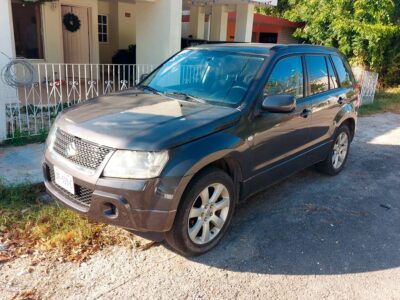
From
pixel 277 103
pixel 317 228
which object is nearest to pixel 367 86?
pixel 317 228

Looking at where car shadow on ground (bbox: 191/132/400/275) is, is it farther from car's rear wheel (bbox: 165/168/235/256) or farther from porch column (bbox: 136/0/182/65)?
porch column (bbox: 136/0/182/65)

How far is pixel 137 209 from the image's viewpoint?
290cm

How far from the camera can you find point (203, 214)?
11.0 ft

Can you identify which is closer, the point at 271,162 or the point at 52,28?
the point at 271,162

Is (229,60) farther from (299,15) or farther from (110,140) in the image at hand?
(299,15)

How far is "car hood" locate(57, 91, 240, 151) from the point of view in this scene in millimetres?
2951

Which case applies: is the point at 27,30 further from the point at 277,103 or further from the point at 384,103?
the point at 384,103

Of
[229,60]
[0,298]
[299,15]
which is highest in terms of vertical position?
[299,15]

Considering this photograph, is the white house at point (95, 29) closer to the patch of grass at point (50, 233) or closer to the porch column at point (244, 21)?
the porch column at point (244, 21)

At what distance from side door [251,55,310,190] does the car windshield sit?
264mm

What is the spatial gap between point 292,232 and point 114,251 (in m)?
1.80

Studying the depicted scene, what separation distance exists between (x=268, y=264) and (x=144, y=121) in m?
1.67

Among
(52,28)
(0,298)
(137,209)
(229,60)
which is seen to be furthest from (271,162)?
(52,28)

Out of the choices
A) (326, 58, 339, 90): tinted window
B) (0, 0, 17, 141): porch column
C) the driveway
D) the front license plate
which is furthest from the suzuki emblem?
(326, 58, 339, 90): tinted window
